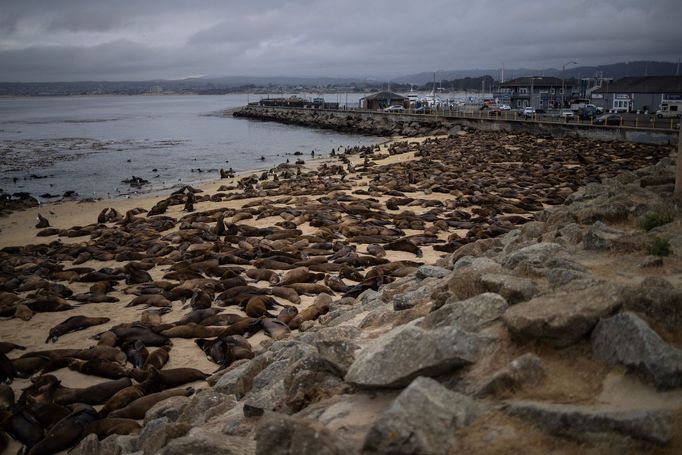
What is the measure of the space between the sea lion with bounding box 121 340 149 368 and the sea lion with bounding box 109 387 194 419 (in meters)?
1.32

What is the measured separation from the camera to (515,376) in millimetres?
3832

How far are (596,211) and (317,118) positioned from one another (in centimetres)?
8500

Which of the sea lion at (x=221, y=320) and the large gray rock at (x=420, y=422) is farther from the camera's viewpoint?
the sea lion at (x=221, y=320)

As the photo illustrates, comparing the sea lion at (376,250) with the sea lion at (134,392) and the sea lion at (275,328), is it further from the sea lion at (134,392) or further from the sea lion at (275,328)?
the sea lion at (134,392)

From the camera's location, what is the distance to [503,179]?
962 inches

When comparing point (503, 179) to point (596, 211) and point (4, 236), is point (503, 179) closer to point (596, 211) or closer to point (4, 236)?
point (596, 211)

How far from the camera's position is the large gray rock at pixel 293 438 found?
11.0 ft

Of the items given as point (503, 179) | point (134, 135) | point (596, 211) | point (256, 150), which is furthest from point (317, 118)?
point (596, 211)

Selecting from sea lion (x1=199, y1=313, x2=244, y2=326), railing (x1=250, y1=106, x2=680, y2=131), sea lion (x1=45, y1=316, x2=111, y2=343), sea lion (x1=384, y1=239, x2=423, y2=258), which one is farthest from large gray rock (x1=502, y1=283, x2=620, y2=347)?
railing (x1=250, y1=106, x2=680, y2=131)

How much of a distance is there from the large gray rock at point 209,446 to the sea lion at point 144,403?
296 centimetres

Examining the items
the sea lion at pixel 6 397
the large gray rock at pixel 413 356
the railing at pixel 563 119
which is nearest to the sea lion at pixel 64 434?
the sea lion at pixel 6 397

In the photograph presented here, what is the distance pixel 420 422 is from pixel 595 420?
3.66 feet

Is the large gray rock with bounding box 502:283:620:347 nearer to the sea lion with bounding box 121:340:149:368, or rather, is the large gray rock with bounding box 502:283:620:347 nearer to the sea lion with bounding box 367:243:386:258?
the sea lion with bounding box 121:340:149:368

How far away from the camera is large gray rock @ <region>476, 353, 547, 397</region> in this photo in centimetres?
382
